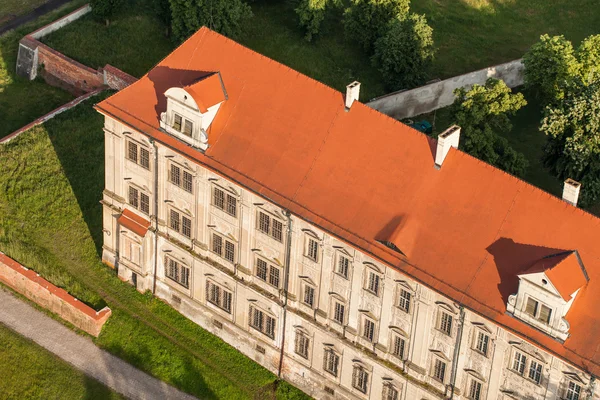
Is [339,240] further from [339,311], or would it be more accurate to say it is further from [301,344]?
[301,344]

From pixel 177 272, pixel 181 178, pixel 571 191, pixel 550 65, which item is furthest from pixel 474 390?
pixel 550 65

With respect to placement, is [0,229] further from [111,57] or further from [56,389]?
[111,57]

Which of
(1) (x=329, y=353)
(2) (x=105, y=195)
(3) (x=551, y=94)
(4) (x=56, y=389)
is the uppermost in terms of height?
(3) (x=551, y=94)

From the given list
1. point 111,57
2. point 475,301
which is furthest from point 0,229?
point 475,301

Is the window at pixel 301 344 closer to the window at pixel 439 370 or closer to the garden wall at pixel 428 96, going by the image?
the window at pixel 439 370

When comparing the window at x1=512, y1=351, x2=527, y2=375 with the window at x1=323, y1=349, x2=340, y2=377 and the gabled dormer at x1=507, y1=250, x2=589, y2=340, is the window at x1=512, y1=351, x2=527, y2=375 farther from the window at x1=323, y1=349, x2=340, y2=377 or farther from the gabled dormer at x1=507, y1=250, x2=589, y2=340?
the window at x1=323, y1=349, x2=340, y2=377

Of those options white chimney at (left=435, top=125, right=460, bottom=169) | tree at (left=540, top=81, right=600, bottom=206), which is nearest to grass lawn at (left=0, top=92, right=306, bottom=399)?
white chimney at (left=435, top=125, right=460, bottom=169)
